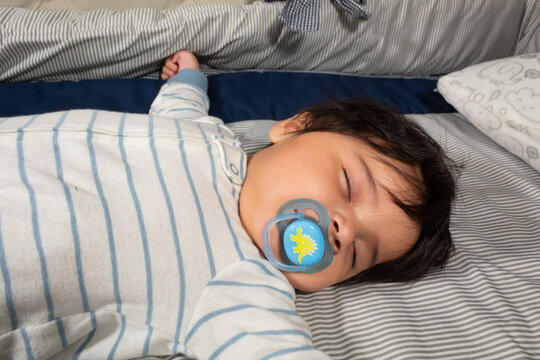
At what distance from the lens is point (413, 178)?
0.83 metres

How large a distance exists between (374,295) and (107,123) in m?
0.65

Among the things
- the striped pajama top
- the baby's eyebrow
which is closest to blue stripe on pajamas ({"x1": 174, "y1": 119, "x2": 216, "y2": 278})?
the striped pajama top

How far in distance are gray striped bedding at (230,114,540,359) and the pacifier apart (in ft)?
0.42

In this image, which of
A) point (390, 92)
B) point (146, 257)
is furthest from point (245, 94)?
point (146, 257)

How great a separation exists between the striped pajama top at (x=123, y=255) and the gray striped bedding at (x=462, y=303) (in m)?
0.15

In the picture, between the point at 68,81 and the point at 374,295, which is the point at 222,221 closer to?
the point at 374,295

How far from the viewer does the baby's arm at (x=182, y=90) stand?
1.06 m

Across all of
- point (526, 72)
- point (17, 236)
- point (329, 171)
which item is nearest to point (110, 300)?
point (17, 236)

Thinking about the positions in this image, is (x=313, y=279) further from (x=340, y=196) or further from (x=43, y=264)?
(x=43, y=264)

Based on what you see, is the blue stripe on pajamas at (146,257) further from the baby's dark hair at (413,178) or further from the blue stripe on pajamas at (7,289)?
the baby's dark hair at (413,178)

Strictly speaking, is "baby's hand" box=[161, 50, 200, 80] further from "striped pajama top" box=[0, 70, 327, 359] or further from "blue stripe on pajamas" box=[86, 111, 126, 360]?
"blue stripe on pajamas" box=[86, 111, 126, 360]

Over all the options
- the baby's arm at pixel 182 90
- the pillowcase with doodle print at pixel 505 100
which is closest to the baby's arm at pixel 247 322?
the baby's arm at pixel 182 90

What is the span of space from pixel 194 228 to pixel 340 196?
0.29 m

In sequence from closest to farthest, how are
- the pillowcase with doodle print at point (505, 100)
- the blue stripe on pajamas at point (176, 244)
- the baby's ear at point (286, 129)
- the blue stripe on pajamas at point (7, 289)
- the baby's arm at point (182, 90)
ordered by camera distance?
the blue stripe on pajamas at point (7, 289), the blue stripe on pajamas at point (176, 244), the baby's ear at point (286, 129), the baby's arm at point (182, 90), the pillowcase with doodle print at point (505, 100)
